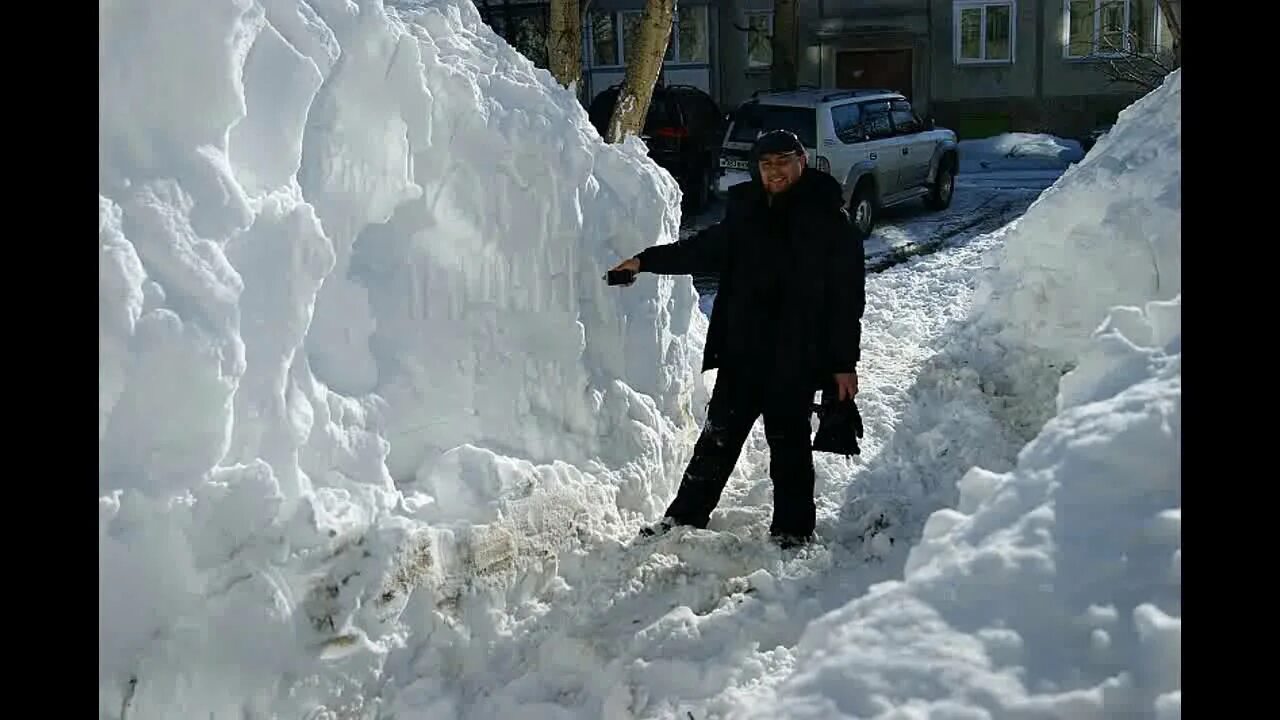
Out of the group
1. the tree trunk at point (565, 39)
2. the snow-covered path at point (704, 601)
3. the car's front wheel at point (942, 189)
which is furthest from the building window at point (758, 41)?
the snow-covered path at point (704, 601)

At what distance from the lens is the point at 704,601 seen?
14.1 ft

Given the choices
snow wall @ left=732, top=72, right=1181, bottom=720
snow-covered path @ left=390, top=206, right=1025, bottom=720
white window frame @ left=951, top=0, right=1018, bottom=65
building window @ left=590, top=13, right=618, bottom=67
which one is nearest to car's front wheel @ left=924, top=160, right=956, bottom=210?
snow-covered path @ left=390, top=206, right=1025, bottom=720

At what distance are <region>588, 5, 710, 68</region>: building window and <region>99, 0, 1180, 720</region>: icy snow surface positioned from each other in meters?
21.9

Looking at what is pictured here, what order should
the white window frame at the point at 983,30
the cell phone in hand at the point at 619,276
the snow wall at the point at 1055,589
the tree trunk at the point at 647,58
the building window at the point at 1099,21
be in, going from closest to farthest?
1. the snow wall at the point at 1055,589
2. the cell phone in hand at the point at 619,276
3. the tree trunk at the point at 647,58
4. the building window at the point at 1099,21
5. the white window frame at the point at 983,30

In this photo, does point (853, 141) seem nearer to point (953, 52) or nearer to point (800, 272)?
point (800, 272)

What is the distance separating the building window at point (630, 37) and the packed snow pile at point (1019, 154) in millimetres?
7443

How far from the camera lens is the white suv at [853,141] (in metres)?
13.4

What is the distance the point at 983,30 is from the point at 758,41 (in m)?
4.78

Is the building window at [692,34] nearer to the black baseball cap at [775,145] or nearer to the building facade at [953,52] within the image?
the building facade at [953,52]

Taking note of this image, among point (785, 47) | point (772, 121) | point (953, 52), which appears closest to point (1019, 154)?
point (785, 47)

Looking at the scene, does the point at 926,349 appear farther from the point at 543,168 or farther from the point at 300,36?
the point at 300,36

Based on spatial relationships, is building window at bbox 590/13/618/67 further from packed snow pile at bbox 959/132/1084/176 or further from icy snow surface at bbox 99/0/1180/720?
icy snow surface at bbox 99/0/1180/720

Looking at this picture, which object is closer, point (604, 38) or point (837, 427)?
point (837, 427)
